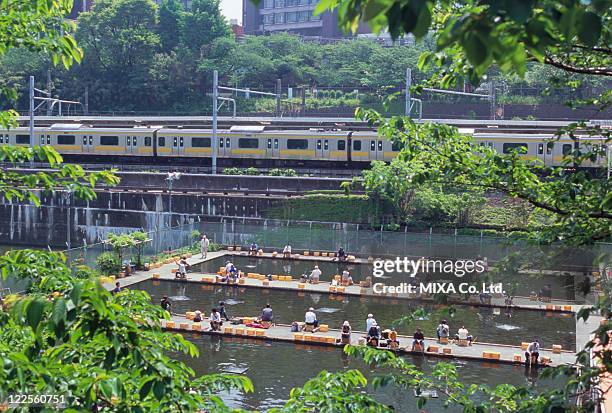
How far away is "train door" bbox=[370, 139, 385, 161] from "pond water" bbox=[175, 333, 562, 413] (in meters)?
20.2

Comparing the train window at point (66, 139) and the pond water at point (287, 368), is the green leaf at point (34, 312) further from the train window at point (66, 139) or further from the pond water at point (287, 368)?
the train window at point (66, 139)

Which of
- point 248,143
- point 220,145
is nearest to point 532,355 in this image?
point 248,143

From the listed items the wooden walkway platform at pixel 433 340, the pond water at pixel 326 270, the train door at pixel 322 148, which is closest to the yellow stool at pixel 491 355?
the wooden walkway platform at pixel 433 340

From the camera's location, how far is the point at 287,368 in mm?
16219

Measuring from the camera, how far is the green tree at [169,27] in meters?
69.7

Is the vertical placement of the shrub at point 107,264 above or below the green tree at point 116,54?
below

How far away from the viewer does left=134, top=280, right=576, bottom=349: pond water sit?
19.7 metres

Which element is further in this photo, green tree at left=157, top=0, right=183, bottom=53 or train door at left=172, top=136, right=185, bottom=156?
green tree at left=157, top=0, right=183, bottom=53

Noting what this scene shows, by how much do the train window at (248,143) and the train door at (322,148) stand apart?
3.40 meters

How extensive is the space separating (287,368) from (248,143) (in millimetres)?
25365

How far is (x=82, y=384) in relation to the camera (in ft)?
13.8

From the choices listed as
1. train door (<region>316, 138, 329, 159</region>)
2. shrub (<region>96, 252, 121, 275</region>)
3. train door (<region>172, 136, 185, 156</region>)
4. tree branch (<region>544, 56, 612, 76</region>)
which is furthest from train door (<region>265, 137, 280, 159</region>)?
tree branch (<region>544, 56, 612, 76</region>)

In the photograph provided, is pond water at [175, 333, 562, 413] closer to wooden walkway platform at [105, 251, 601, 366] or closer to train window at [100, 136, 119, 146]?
wooden walkway platform at [105, 251, 601, 366]

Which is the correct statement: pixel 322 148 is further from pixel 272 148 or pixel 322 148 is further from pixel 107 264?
pixel 107 264
